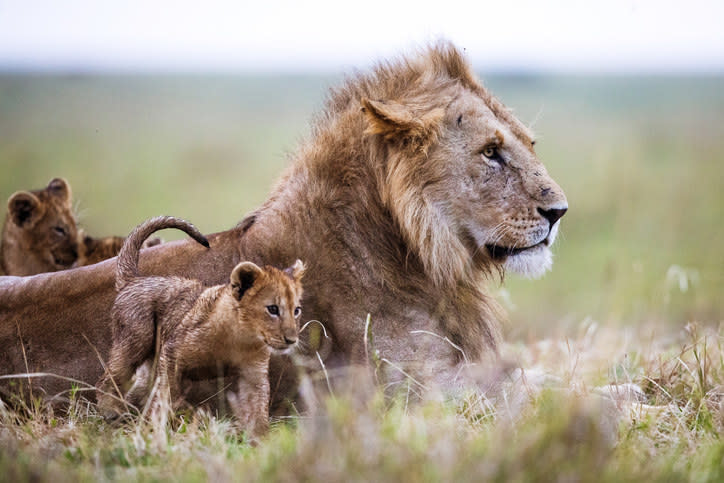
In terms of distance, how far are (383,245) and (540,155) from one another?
97.7ft

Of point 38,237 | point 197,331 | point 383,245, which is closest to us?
point 197,331

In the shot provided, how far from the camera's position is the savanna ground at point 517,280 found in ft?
10.9

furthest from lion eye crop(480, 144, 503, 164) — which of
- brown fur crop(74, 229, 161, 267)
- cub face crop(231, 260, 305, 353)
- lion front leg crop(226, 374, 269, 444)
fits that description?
brown fur crop(74, 229, 161, 267)

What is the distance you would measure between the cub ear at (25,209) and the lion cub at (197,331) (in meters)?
2.92

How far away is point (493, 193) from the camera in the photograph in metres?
4.79

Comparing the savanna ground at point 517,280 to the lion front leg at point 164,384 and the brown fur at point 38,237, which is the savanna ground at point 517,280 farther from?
the brown fur at point 38,237

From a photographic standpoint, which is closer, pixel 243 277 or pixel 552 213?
pixel 243 277

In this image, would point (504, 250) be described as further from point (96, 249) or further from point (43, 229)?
point (43, 229)

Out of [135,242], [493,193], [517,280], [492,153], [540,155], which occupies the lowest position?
[517,280]

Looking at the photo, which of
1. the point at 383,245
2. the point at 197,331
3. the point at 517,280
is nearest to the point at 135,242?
the point at 197,331

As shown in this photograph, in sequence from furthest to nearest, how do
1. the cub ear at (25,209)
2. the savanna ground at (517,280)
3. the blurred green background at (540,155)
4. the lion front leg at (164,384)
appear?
1. the blurred green background at (540,155)
2. the cub ear at (25,209)
3. the lion front leg at (164,384)
4. the savanna ground at (517,280)

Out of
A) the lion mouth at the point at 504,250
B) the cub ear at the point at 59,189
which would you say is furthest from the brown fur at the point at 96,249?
the lion mouth at the point at 504,250

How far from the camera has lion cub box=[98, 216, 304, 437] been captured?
3.99 metres

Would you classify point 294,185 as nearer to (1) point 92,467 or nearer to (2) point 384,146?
(2) point 384,146
